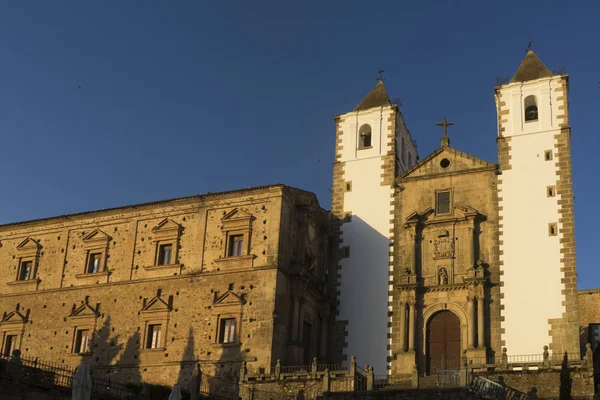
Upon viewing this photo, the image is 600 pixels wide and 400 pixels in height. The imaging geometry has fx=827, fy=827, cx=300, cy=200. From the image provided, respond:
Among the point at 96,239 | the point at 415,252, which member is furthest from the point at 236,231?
the point at 415,252

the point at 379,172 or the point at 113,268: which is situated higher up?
the point at 379,172

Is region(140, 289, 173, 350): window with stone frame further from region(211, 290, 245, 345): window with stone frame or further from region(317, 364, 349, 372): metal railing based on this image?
region(317, 364, 349, 372): metal railing

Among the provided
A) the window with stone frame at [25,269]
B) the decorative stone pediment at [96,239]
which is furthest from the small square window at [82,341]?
the window with stone frame at [25,269]

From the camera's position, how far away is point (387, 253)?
126 feet

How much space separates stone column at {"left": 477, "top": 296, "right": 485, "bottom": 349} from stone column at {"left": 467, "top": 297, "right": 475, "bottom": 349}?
0.21m

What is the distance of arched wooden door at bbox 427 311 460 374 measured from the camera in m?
35.5

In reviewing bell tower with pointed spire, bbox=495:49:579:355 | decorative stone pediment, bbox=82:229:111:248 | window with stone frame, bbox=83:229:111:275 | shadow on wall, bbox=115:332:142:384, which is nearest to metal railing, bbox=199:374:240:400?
shadow on wall, bbox=115:332:142:384

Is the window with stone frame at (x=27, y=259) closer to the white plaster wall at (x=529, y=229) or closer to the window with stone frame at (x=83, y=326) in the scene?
the window with stone frame at (x=83, y=326)

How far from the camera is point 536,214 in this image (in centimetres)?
3622

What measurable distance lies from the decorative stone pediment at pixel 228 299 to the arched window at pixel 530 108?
51.3 feet

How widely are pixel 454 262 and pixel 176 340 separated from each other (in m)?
12.8

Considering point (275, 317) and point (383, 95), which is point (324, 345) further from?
point (383, 95)

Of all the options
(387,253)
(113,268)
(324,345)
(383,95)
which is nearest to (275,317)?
(324,345)

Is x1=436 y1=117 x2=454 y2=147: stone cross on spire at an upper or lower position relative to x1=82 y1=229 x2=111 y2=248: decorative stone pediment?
upper
